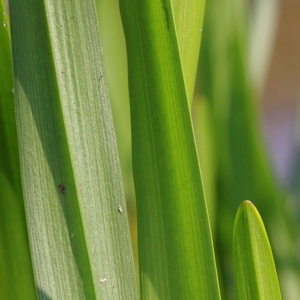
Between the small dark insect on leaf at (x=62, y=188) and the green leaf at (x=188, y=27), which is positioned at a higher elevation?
the green leaf at (x=188, y=27)

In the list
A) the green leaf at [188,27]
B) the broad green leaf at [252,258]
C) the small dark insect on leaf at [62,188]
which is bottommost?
the broad green leaf at [252,258]

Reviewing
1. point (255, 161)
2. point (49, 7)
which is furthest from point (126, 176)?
point (49, 7)

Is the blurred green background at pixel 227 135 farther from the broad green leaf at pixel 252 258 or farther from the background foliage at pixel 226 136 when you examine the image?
the broad green leaf at pixel 252 258

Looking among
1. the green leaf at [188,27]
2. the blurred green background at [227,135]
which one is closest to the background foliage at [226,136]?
the blurred green background at [227,135]

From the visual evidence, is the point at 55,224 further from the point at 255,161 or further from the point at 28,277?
the point at 255,161

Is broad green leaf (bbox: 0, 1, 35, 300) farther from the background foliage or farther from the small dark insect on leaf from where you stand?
the background foliage

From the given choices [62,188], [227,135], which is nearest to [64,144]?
[62,188]
